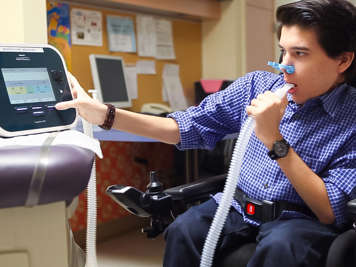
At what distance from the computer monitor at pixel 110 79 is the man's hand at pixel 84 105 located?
134cm

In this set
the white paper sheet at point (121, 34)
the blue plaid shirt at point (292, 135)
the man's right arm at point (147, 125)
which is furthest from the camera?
the white paper sheet at point (121, 34)

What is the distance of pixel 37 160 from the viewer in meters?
0.64

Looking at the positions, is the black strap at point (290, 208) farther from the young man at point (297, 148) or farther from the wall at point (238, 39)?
the wall at point (238, 39)

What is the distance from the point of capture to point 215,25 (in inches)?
128

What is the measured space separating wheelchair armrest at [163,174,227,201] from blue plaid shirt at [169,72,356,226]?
0.04 m

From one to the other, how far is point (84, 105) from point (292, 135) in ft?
1.73

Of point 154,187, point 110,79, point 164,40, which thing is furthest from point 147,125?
point 164,40

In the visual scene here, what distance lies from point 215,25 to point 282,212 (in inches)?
91.1

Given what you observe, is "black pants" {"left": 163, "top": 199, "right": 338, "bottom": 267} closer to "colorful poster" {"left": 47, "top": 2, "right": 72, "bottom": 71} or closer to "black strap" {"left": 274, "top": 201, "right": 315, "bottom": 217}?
"black strap" {"left": 274, "top": 201, "right": 315, "bottom": 217}

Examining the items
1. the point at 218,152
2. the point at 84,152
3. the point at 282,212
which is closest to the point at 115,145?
the point at 218,152

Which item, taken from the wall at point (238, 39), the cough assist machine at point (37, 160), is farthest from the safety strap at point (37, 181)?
the wall at point (238, 39)

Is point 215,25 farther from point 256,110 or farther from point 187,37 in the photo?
point 256,110

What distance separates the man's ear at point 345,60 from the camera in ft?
3.75

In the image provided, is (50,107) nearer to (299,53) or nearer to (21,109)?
(21,109)
